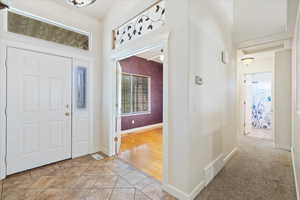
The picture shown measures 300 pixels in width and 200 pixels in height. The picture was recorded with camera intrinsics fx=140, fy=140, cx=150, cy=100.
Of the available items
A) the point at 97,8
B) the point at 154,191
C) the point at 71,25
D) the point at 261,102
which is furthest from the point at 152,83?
the point at 261,102

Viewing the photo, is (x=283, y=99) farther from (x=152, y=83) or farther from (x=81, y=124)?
(x=81, y=124)

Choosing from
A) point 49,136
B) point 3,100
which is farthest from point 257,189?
point 3,100

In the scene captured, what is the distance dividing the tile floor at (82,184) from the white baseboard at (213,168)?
0.63 metres

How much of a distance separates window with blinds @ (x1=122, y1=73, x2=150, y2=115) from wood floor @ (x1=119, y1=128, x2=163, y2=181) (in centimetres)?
119

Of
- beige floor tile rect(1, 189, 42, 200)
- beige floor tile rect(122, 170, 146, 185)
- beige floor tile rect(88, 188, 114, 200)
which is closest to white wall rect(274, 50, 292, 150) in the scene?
beige floor tile rect(122, 170, 146, 185)

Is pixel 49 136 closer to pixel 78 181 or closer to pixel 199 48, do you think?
pixel 78 181

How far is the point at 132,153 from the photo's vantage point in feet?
10.6

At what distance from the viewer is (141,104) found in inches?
220

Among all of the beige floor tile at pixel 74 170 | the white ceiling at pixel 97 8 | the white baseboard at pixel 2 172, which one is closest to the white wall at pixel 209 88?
the beige floor tile at pixel 74 170

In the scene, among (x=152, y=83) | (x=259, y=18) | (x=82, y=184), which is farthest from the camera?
(x=152, y=83)

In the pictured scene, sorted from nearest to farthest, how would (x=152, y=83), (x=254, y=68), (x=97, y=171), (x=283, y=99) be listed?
(x=97, y=171)
(x=283, y=99)
(x=254, y=68)
(x=152, y=83)

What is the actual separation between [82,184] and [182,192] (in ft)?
4.70

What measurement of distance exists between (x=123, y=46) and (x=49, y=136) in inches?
86.4

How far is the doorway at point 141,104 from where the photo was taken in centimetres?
362
